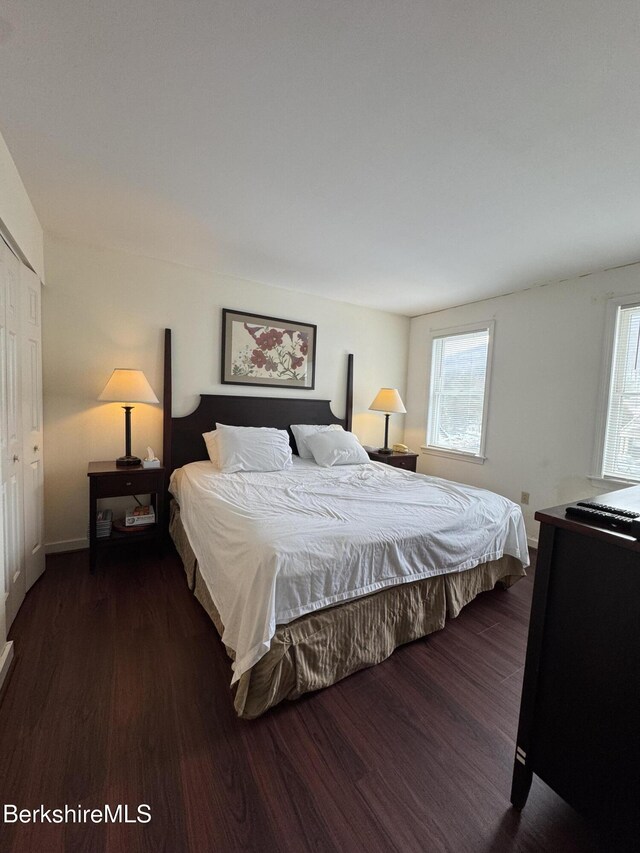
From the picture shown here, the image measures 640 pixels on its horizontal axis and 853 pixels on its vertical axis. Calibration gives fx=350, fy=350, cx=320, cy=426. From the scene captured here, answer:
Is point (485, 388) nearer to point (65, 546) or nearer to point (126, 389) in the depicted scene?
point (126, 389)

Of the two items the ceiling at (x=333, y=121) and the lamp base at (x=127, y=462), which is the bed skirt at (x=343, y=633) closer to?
the lamp base at (x=127, y=462)

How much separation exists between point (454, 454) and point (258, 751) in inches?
136

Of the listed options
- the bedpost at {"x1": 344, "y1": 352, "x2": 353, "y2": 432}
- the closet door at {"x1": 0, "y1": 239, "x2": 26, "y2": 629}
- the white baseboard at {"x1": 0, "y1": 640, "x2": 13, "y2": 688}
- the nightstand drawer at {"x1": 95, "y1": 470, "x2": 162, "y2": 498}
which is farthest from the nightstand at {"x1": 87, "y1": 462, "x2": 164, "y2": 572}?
the bedpost at {"x1": 344, "y1": 352, "x2": 353, "y2": 432}

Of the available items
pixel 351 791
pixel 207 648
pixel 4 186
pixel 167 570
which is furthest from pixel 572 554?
pixel 4 186

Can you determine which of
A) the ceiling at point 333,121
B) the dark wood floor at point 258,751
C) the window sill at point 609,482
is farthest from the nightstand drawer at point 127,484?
the window sill at point 609,482

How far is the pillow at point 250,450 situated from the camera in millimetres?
2889

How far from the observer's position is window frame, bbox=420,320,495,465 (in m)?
3.72

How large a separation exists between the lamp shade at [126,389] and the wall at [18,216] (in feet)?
2.76

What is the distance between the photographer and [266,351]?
3.59m

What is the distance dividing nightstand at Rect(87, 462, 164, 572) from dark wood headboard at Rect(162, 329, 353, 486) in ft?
0.98

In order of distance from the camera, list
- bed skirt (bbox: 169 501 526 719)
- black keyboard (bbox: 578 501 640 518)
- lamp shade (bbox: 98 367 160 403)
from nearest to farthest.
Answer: black keyboard (bbox: 578 501 640 518)
bed skirt (bbox: 169 501 526 719)
lamp shade (bbox: 98 367 160 403)

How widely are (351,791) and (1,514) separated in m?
1.86

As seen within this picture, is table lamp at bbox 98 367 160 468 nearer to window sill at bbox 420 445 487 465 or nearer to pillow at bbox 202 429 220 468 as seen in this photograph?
pillow at bbox 202 429 220 468

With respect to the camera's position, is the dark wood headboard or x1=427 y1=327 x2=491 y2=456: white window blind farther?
x1=427 y1=327 x2=491 y2=456: white window blind
